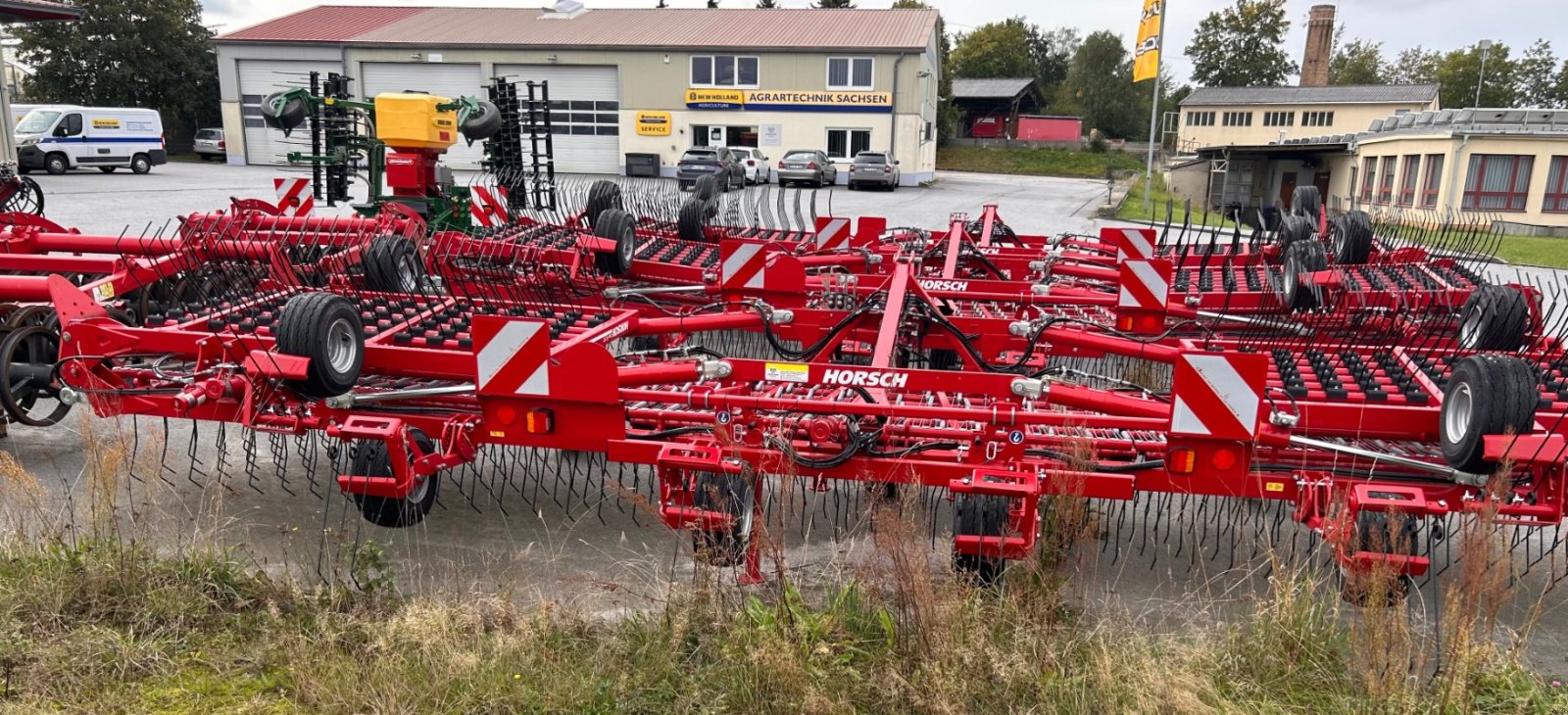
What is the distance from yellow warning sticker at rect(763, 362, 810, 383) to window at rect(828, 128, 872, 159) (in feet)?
94.2

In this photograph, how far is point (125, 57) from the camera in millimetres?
37000

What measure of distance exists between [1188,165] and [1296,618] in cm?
3350

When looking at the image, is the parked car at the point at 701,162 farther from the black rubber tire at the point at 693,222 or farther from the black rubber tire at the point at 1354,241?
the black rubber tire at the point at 1354,241

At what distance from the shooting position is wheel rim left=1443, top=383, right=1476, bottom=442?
A: 3.43 metres

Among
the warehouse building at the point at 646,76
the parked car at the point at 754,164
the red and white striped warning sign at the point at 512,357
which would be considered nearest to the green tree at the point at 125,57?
the warehouse building at the point at 646,76

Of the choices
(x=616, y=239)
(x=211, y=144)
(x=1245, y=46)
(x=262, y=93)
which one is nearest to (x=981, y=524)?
(x=616, y=239)

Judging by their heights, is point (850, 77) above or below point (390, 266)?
above

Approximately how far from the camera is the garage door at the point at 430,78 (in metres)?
32.2

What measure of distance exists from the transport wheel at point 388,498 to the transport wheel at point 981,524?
2.02 meters

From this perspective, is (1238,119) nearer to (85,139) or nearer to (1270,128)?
(1270,128)

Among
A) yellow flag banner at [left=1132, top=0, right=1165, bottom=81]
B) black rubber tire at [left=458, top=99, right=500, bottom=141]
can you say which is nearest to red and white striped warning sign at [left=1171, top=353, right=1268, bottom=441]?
black rubber tire at [left=458, top=99, right=500, bottom=141]

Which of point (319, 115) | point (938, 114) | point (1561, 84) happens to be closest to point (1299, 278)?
point (319, 115)

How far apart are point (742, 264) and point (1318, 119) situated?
1897 inches

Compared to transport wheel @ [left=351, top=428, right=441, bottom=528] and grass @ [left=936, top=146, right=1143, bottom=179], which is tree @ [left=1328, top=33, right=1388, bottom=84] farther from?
transport wheel @ [left=351, top=428, right=441, bottom=528]
